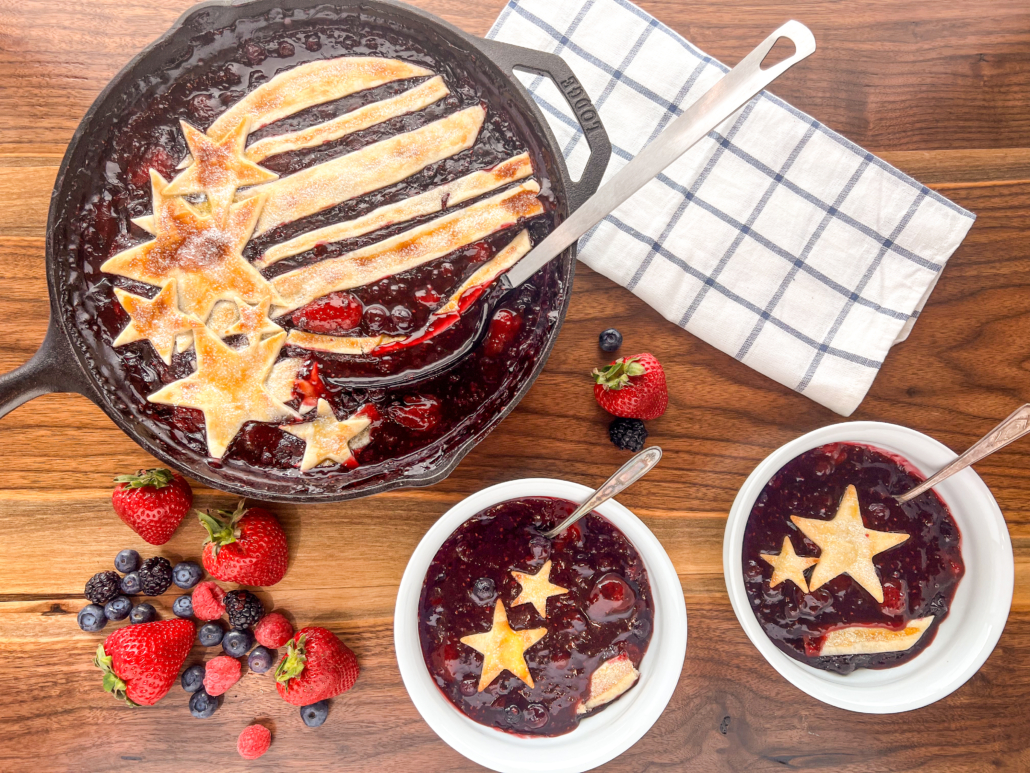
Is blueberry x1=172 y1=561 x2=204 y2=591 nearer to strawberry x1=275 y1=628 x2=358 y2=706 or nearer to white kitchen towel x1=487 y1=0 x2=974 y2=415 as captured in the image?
strawberry x1=275 y1=628 x2=358 y2=706

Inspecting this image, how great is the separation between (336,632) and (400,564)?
25cm

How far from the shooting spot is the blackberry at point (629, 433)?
5.33ft

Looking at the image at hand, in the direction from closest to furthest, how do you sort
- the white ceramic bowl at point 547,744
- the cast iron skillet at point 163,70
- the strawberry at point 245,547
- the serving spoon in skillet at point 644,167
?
the serving spoon in skillet at point 644,167 < the cast iron skillet at point 163,70 < the white ceramic bowl at point 547,744 < the strawberry at point 245,547

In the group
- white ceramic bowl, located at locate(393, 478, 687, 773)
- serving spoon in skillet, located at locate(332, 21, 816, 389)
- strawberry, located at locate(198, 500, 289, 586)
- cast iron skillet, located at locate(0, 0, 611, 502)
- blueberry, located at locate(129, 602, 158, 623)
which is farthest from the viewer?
blueberry, located at locate(129, 602, 158, 623)

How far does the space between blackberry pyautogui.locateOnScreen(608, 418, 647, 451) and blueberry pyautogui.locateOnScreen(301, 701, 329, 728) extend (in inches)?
40.8

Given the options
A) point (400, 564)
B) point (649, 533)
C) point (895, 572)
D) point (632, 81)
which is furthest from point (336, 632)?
point (632, 81)

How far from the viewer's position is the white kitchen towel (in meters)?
1.63

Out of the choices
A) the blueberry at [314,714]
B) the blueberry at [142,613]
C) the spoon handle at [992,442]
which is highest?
the spoon handle at [992,442]

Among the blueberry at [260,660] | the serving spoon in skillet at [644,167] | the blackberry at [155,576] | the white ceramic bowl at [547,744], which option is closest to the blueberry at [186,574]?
the blackberry at [155,576]

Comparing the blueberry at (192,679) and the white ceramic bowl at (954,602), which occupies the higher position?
the white ceramic bowl at (954,602)

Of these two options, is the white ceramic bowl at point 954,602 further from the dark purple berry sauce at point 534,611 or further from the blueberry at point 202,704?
the blueberry at point 202,704

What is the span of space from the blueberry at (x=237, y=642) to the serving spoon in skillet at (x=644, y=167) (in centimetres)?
76

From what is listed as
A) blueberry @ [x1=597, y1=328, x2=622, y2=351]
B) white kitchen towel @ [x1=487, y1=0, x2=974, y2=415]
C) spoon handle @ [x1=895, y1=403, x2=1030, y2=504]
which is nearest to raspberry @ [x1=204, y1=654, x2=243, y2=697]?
blueberry @ [x1=597, y1=328, x2=622, y2=351]

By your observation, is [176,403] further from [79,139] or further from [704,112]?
[704,112]
